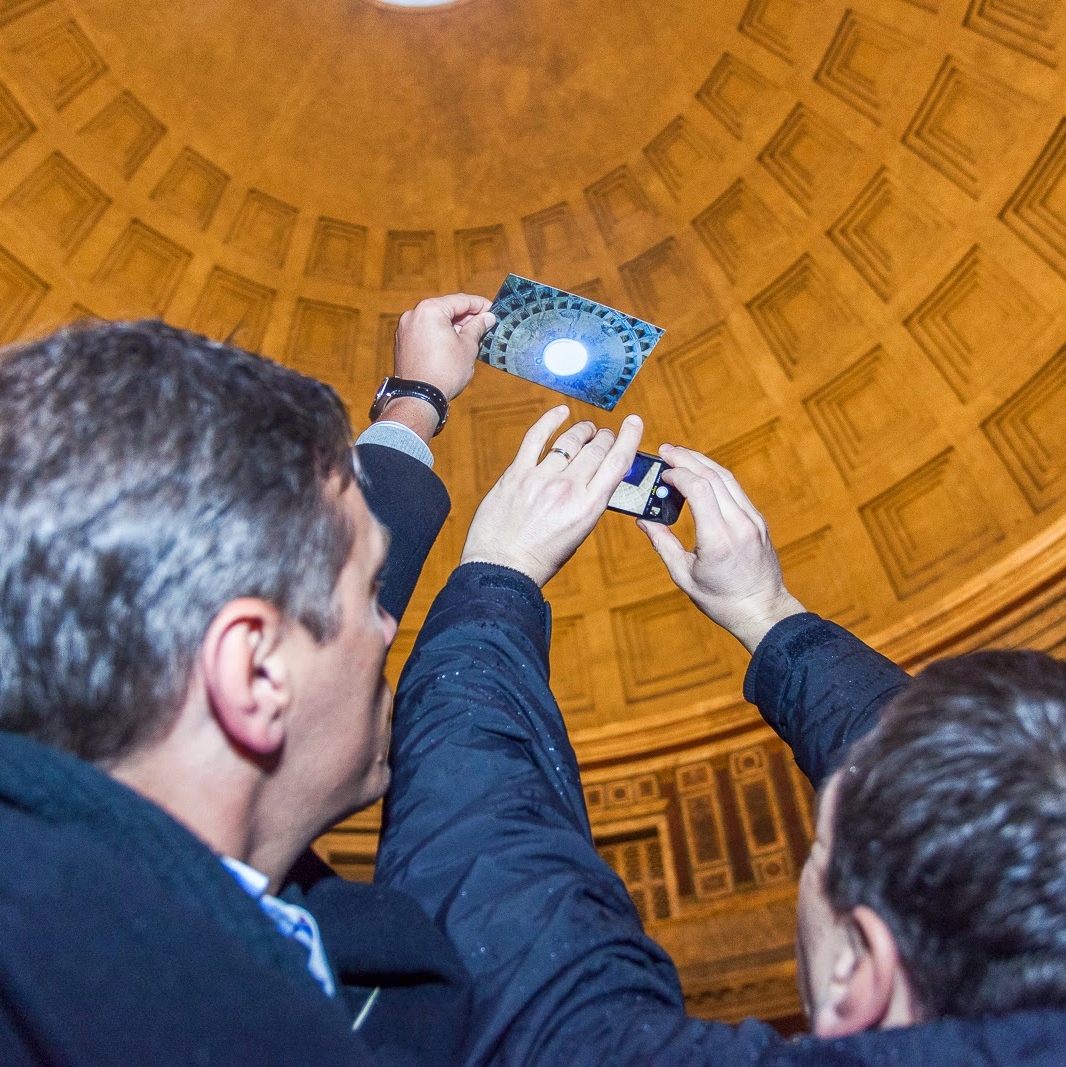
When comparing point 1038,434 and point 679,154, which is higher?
point 679,154

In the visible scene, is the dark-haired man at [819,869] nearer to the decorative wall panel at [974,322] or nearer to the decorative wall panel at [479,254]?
the decorative wall panel at [974,322]

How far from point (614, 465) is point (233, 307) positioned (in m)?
8.49

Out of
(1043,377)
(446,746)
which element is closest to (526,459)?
(446,746)

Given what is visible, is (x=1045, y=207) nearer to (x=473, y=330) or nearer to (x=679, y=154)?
(x=679, y=154)

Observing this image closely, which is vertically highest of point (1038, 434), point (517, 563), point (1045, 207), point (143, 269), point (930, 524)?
point (143, 269)

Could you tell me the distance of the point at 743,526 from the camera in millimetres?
2273

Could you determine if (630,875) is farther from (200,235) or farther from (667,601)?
(200,235)

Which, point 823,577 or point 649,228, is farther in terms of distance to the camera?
point 649,228

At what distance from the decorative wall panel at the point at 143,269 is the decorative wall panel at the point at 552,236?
3306mm

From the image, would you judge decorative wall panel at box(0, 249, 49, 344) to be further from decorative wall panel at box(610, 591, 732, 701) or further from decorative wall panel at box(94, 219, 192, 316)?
decorative wall panel at box(610, 591, 732, 701)

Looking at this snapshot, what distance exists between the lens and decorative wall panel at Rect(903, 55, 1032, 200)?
7.56 m

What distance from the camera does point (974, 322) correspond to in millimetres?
8039

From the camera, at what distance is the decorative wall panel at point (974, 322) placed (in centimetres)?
773

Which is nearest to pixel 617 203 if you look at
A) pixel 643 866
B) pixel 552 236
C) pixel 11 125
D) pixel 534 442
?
pixel 552 236
